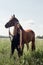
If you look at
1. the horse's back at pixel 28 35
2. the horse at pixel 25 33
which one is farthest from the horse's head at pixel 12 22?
the horse's back at pixel 28 35

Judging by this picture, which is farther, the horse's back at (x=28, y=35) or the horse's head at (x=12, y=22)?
the horse's back at (x=28, y=35)

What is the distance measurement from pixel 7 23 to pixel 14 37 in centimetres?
55

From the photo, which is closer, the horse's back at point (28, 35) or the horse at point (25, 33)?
the horse at point (25, 33)

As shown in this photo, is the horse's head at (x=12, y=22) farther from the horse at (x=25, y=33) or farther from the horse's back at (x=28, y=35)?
the horse's back at (x=28, y=35)

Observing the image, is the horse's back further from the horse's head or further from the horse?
the horse's head

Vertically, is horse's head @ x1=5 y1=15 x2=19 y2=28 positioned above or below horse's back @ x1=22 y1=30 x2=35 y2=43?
above

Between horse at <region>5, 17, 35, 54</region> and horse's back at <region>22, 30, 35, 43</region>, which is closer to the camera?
horse at <region>5, 17, 35, 54</region>

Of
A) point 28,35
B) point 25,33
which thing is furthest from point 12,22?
point 28,35

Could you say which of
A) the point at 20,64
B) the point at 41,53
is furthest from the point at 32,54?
the point at 20,64

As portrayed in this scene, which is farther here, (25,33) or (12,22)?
(25,33)

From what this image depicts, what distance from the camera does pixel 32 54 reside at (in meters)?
9.98

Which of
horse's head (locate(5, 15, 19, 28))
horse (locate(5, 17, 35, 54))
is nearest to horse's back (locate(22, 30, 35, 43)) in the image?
horse (locate(5, 17, 35, 54))

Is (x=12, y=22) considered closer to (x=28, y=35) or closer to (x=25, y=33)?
(x=25, y=33)

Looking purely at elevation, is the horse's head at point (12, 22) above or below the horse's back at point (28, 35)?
above
